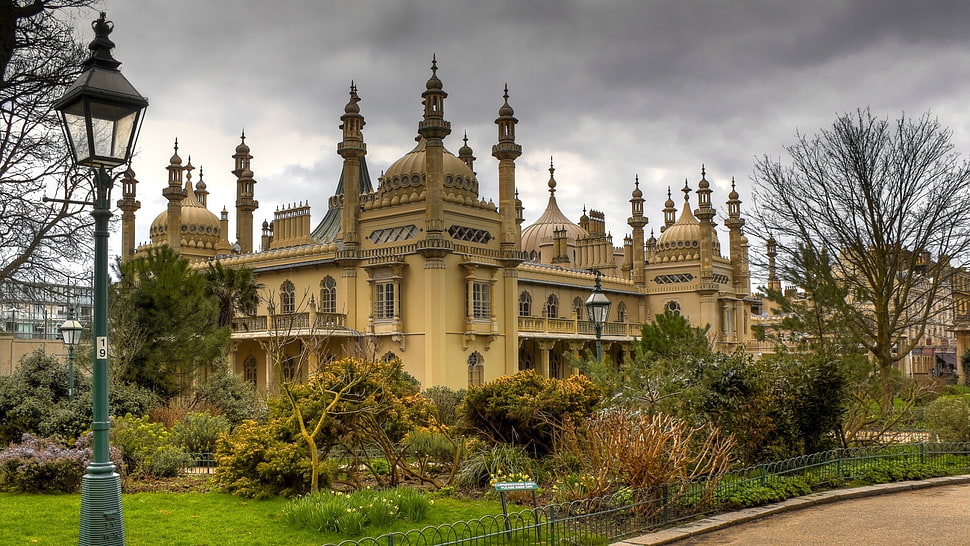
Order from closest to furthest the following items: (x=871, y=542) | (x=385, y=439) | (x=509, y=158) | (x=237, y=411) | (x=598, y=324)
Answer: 1. (x=871, y=542)
2. (x=385, y=439)
3. (x=598, y=324)
4. (x=237, y=411)
5. (x=509, y=158)

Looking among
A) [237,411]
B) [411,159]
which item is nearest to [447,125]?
[411,159]

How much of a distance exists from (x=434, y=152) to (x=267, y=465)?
2023 centimetres

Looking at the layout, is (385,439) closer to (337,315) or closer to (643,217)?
(337,315)

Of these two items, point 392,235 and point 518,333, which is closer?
point 392,235

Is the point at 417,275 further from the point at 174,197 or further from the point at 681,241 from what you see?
the point at 681,241

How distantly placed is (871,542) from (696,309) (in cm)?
3735

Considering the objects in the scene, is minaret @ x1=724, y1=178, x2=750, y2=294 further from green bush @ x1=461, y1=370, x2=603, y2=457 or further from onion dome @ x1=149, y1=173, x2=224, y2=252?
green bush @ x1=461, y1=370, x2=603, y2=457

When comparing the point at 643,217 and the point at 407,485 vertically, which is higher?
the point at 643,217

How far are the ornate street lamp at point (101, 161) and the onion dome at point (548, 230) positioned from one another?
50.1 meters

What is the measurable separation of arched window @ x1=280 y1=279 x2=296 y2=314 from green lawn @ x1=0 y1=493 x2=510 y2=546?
23464 mm

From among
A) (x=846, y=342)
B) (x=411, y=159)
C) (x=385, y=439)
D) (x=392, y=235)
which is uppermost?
(x=411, y=159)

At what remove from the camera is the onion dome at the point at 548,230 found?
57.3 m

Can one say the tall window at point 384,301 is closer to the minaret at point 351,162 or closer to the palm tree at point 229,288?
the minaret at point 351,162

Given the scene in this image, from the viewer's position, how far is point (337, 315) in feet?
106
